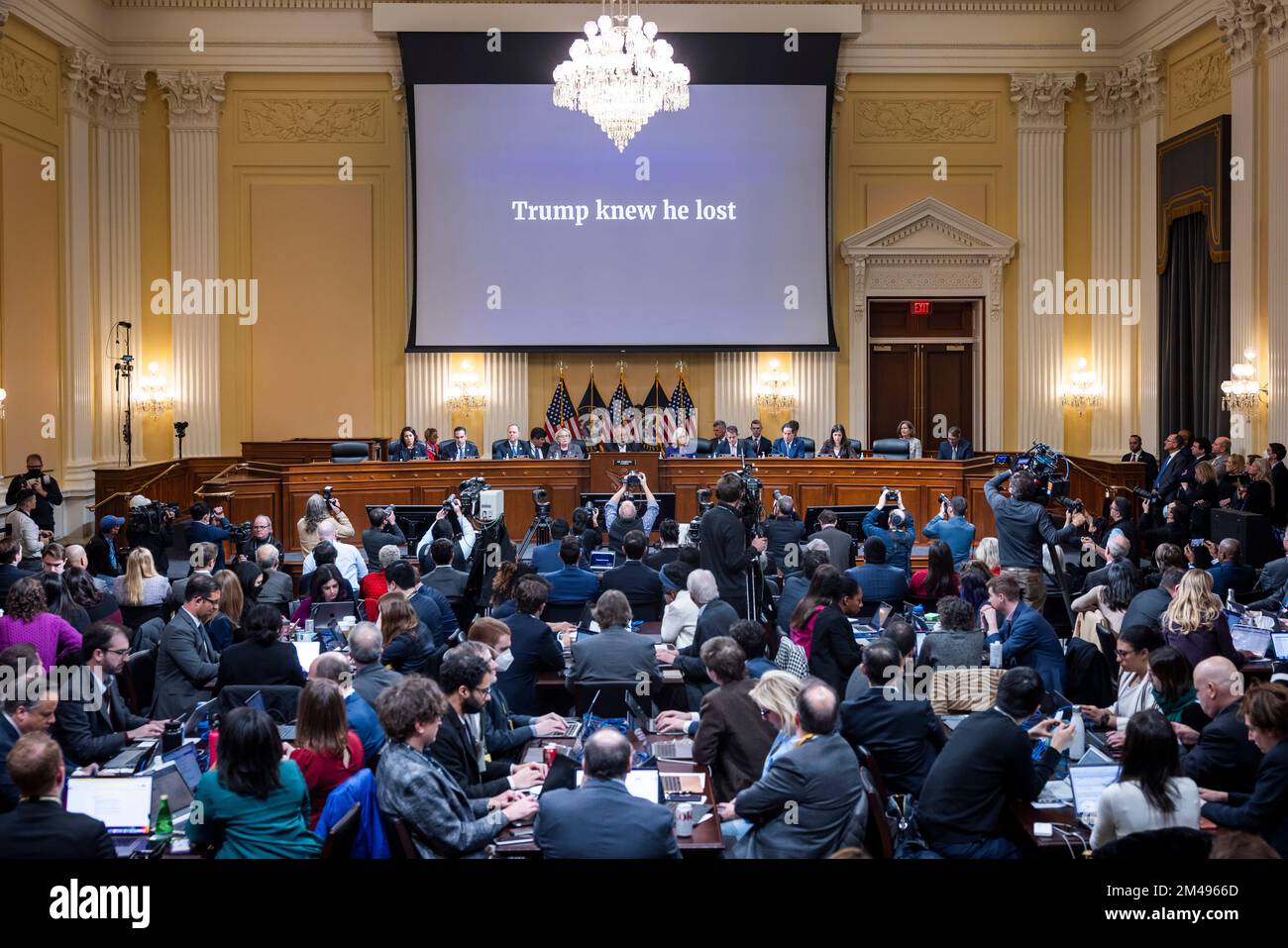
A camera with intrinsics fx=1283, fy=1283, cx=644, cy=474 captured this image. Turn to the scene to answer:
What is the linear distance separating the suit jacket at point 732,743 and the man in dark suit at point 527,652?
1.46m

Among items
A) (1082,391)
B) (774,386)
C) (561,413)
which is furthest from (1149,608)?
(561,413)

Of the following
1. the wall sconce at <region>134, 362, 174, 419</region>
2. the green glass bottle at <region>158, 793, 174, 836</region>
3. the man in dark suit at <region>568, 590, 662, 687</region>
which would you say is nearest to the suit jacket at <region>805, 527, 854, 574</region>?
the man in dark suit at <region>568, 590, 662, 687</region>

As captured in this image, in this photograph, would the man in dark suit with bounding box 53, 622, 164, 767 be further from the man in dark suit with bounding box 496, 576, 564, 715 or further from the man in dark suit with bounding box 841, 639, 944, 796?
the man in dark suit with bounding box 841, 639, 944, 796

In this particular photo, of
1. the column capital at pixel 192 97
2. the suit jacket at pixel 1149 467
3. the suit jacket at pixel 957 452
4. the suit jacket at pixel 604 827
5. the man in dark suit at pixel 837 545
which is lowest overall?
the suit jacket at pixel 604 827

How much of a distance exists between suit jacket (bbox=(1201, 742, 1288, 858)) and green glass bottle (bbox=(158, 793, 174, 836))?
11.9ft

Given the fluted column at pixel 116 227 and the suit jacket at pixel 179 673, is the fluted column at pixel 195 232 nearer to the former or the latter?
the fluted column at pixel 116 227

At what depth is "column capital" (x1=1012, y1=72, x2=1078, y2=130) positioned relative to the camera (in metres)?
17.2

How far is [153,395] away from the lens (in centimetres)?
1689

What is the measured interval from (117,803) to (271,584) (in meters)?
3.74

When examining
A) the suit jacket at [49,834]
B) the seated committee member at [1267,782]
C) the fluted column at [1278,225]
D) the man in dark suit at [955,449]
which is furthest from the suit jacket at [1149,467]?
the suit jacket at [49,834]

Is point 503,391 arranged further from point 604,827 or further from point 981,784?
point 604,827

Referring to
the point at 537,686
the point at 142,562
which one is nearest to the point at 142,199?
the point at 142,562

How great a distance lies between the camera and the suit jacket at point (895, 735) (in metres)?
5.16

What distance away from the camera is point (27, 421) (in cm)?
1472
